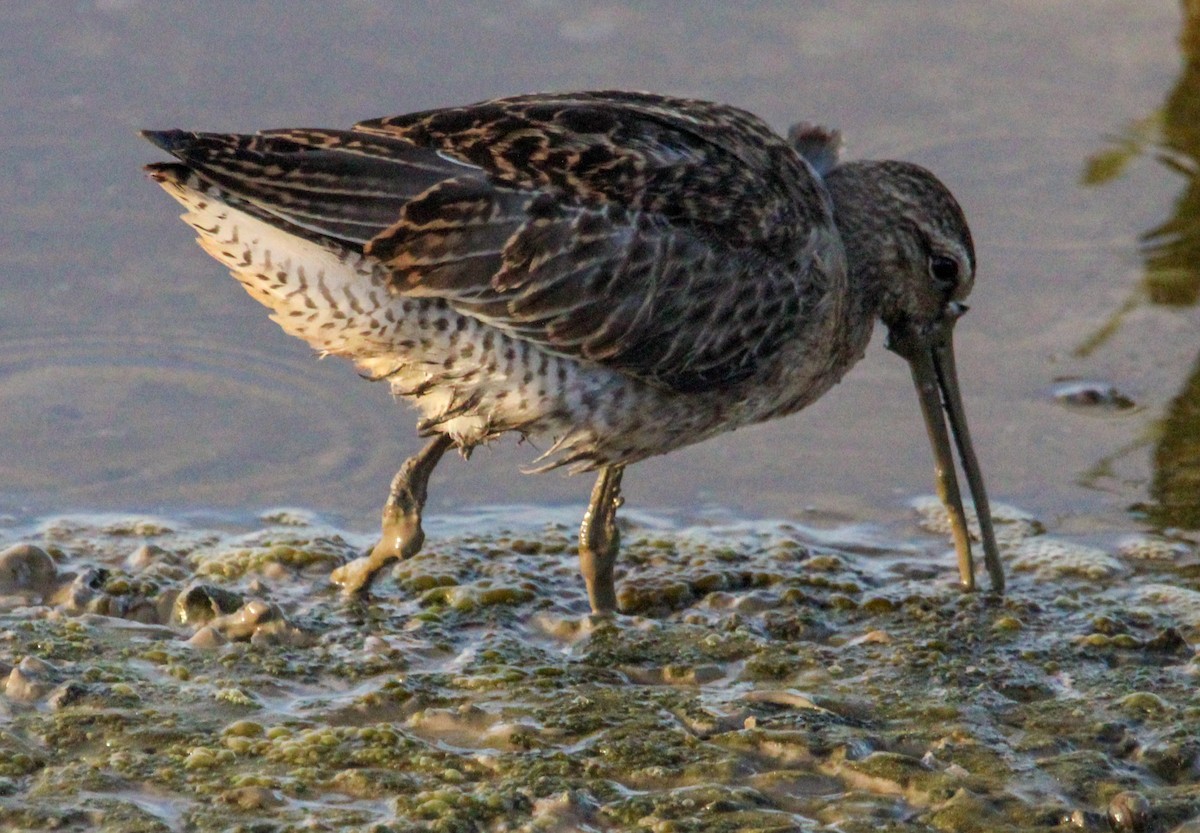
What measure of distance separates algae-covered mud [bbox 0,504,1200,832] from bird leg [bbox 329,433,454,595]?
0.07 metres

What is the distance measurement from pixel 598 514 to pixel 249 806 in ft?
4.71

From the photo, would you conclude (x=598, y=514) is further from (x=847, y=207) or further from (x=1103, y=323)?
(x=1103, y=323)

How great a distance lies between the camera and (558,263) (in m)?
3.97

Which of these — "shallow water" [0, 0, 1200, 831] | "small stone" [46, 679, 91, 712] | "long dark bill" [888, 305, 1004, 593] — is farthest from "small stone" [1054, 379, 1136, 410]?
"small stone" [46, 679, 91, 712]

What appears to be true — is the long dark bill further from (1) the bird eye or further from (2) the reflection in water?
(2) the reflection in water

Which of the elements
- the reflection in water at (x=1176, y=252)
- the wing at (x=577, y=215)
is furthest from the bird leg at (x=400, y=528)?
the reflection in water at (x=1176, y=252)

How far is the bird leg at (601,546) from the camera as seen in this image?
14.5ft

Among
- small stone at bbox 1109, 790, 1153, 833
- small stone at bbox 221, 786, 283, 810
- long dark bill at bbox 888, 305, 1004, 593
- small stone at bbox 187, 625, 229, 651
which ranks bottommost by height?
small stone at bbox 221, 786, 283, 810

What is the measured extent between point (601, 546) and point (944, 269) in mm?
1126

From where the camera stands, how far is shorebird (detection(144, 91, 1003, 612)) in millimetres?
3840

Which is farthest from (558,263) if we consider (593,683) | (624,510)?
(624,510)

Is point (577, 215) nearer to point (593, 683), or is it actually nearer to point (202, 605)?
point (593, 683)

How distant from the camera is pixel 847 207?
467 cm

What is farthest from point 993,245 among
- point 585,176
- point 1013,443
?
point 585,176
